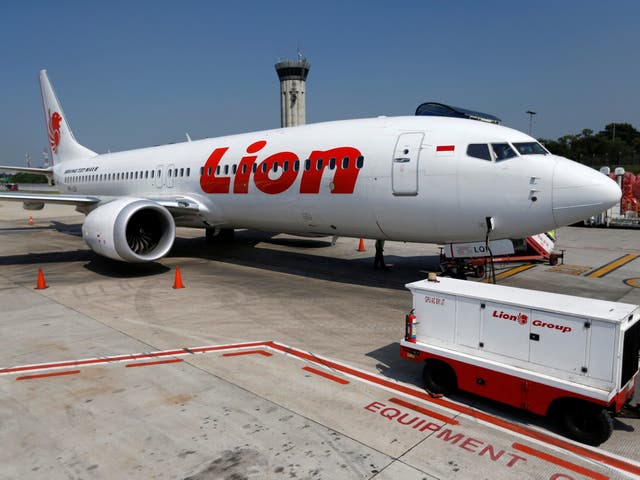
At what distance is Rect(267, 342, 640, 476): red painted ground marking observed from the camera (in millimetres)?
4695

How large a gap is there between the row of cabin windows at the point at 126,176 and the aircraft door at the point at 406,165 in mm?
8752

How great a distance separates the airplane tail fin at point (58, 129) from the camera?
87.7 feet

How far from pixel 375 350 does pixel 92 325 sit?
5565 millimetres

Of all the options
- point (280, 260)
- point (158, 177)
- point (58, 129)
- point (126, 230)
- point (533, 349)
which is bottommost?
point (280, 260)

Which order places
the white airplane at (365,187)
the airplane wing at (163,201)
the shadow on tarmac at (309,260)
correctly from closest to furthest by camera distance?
the white airplane at (365,187) → the shadow on tarmac at (309,260) → the airplane wing at (163,201)

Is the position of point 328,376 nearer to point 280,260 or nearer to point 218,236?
point 280,260

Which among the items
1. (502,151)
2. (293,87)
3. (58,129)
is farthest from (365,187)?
(293,87)

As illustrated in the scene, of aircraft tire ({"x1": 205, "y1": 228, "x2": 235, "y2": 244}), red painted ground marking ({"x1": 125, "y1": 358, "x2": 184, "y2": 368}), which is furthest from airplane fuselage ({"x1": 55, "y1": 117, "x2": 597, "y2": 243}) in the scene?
red painted ground marking ({"x1": 125, "y1": 358, "x2": 184, "y2": 368})

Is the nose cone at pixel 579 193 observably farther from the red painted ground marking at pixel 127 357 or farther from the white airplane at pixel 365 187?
the red painted ground marking at pixel 127 357

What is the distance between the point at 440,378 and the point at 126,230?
1055 cm

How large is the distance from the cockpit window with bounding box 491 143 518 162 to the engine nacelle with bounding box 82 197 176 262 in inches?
362

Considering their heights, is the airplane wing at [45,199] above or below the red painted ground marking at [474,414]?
above

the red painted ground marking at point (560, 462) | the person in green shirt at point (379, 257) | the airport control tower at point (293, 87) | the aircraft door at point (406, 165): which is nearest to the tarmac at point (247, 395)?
the red painted ground marking at point (560, 462)

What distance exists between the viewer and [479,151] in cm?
1008
